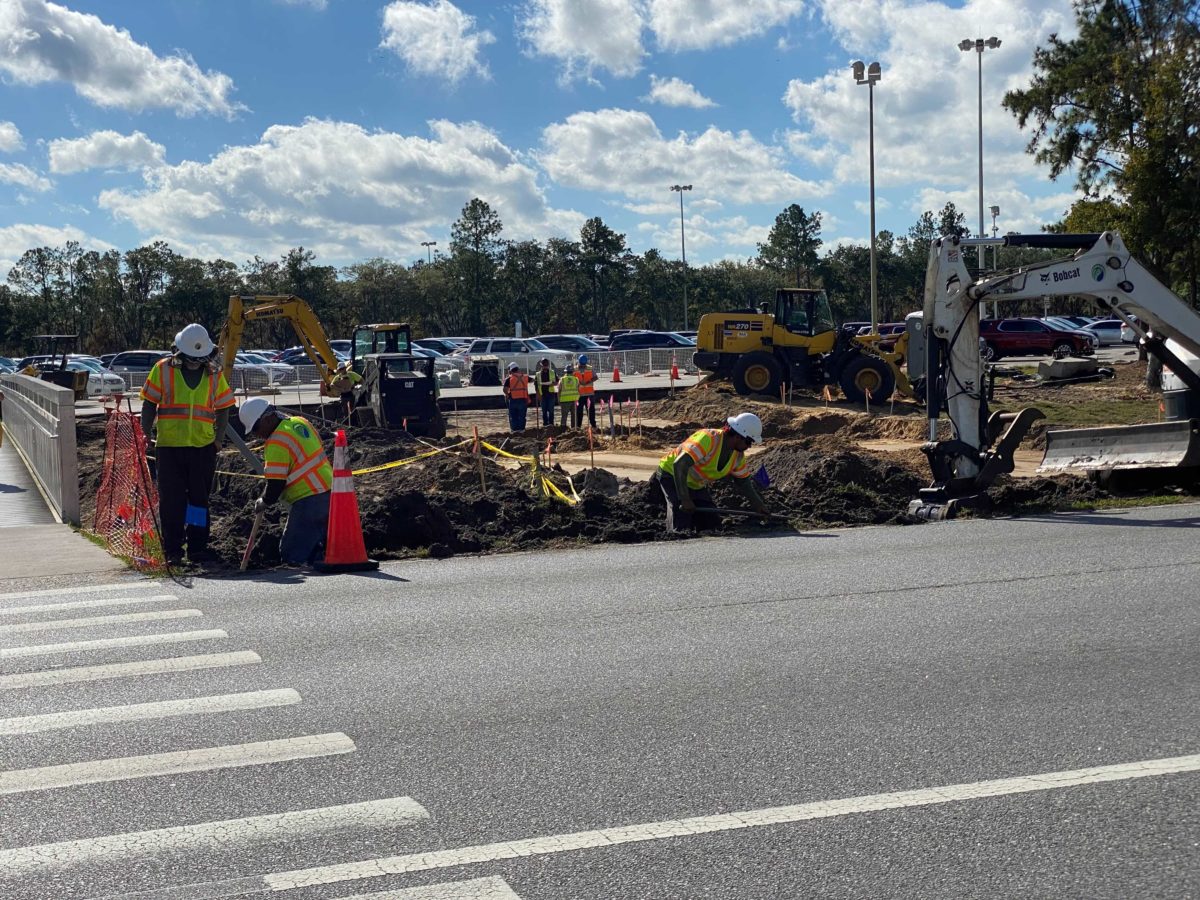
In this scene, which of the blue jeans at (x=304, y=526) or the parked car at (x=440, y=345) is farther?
the parked car at (x=440, y=345)

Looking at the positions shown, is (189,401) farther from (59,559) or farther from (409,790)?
(409,790)

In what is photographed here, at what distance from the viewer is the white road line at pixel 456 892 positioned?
431cm

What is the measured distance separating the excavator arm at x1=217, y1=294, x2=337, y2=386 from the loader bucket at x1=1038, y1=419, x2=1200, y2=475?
16211mm

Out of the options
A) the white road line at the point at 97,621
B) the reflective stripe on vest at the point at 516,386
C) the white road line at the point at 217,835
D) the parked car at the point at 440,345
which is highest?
the parked car at the point at 440,345

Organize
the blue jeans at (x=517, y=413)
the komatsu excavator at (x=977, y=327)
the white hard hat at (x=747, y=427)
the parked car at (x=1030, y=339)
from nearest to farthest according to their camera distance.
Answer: the white hard hat at (x=747, y=427) < the komatsu excavator at (x=977, y=327) < the blue jeans at (x=517, y=413) < the parked car at (x=1030, y=339)

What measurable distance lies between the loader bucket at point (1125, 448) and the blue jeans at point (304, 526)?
9548mm

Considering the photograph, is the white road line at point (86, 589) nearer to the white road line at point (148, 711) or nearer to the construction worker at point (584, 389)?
the white road line at point (148, 711)

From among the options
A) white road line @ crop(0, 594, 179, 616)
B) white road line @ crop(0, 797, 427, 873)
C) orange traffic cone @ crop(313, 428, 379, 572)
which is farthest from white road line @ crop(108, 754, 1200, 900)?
orange traffic cone @ crop(313, 428, 379, 572)

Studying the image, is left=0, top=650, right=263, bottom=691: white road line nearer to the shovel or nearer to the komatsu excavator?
the shovel

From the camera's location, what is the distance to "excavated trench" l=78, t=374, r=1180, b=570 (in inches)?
505

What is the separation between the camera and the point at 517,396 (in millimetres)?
29031

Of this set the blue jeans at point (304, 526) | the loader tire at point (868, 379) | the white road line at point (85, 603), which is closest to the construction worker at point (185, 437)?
the blue jeans at point (304, 526)

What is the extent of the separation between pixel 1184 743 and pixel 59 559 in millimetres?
9829

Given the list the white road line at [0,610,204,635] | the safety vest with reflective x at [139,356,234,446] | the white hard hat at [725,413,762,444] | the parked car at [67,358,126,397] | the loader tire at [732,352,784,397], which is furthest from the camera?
the parked car at [67,358,126,397]
